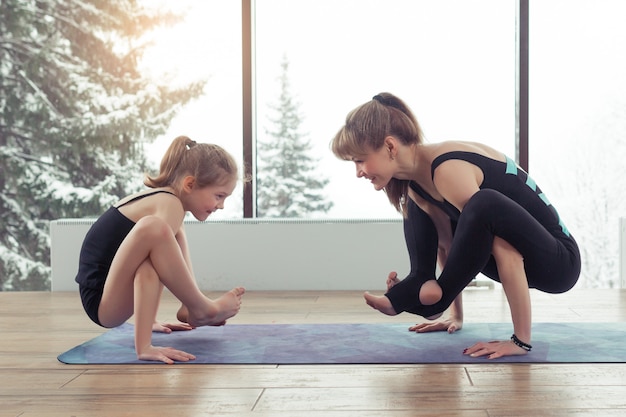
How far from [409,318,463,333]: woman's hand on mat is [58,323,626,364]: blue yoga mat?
1.0 inches

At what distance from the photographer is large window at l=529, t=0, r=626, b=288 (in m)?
5.27

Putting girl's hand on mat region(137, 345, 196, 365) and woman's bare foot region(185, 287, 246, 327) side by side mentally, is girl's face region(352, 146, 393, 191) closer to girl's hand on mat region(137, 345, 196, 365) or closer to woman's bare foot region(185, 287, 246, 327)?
woman's bare foot region(185, 287, 246, 327)

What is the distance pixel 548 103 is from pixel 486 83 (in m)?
0.83

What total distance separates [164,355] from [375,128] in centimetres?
81

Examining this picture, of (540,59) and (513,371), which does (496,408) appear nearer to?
(513,371)

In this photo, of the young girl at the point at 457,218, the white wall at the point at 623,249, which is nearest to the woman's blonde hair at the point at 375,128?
the young girl at the point at 457,218

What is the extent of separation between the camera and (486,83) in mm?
4754

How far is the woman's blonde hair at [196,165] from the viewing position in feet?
6.68

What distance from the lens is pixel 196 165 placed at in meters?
2.04

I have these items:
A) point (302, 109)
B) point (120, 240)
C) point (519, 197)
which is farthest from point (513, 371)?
point (302, 109)

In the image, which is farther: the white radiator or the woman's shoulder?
the white radiator

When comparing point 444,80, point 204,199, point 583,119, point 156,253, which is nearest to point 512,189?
point 204,199

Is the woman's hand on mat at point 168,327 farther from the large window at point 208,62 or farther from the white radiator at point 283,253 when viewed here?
the large window at point 208,62

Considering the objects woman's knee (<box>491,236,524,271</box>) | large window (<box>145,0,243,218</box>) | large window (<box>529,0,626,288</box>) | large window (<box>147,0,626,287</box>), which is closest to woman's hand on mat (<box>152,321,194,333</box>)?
woman's knee (<box>491,236,524,271</box>)
